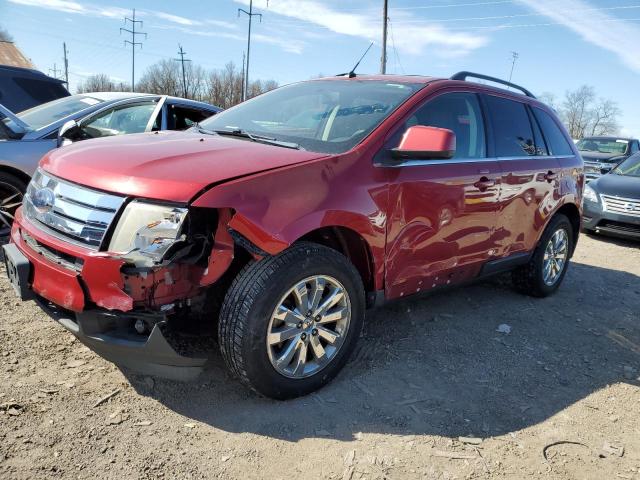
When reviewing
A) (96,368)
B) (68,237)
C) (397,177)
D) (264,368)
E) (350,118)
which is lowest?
(96,368)

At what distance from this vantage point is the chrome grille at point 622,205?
26.9 ft

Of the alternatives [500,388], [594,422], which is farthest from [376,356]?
[594,422]

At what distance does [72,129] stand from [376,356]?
3.74m

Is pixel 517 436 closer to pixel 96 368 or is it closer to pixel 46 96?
pixel 96 368

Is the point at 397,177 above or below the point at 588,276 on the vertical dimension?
above

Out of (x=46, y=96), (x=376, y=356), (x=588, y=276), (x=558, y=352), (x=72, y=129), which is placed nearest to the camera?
(x=376, y=356)

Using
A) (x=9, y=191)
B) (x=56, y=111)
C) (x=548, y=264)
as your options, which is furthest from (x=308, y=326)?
(x=56, y=111)

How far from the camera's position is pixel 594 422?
3023mm

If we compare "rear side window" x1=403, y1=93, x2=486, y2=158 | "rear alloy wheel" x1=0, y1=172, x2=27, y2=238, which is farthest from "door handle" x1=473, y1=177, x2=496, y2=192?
"rear alloy wheel" x1=0, y1=172, x2=27, y2=238

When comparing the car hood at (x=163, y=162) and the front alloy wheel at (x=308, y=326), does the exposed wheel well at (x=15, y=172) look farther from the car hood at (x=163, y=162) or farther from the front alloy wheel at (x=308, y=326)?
the front alloy wheel at (x=308, y=326)

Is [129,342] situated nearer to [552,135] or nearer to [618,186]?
[552,135]

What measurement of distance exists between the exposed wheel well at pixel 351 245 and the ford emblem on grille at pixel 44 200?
4.45 feet

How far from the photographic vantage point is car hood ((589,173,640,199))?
27.5 ft

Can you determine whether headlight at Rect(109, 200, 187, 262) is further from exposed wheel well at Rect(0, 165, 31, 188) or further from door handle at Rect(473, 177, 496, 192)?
exposed wheel well at Rect(0, 165, 31, 188)
